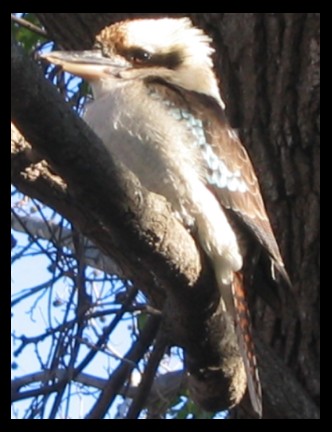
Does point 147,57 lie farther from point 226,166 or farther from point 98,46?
point 226,166

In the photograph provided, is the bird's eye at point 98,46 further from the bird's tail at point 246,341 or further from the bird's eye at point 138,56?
the bird's tail at point 246,341

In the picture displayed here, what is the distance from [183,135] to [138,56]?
35 cm

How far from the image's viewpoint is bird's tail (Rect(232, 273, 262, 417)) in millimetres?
2721

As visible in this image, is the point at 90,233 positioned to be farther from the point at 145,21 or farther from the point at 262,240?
the point at 145,21

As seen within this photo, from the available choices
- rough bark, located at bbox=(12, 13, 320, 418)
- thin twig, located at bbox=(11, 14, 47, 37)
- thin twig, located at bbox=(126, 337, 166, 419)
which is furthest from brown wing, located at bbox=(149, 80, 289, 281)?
thin twig, located at bbox=(11, 14, 47, 37)

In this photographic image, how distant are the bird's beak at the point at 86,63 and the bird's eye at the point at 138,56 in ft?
0.11

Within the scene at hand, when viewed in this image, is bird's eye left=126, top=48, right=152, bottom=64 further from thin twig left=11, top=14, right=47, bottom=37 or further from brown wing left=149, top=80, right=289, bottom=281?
thin twig left=11, top=14, right=47, bottom=37

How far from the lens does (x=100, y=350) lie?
3.76 meters

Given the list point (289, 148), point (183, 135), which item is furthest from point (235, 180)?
point (289, 148)

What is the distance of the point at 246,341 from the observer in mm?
2764

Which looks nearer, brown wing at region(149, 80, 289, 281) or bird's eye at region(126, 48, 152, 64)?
brown wing at region(149, 80, 289, 281)

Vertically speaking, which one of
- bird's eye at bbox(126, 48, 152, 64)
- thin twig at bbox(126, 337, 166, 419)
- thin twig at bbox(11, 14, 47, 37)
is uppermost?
thin twig at bbox(11, 14, 47, 37)

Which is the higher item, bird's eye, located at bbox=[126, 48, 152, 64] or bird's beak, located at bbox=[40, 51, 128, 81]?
bird's eye, located at bbox=[126, 48, 152, 64]
